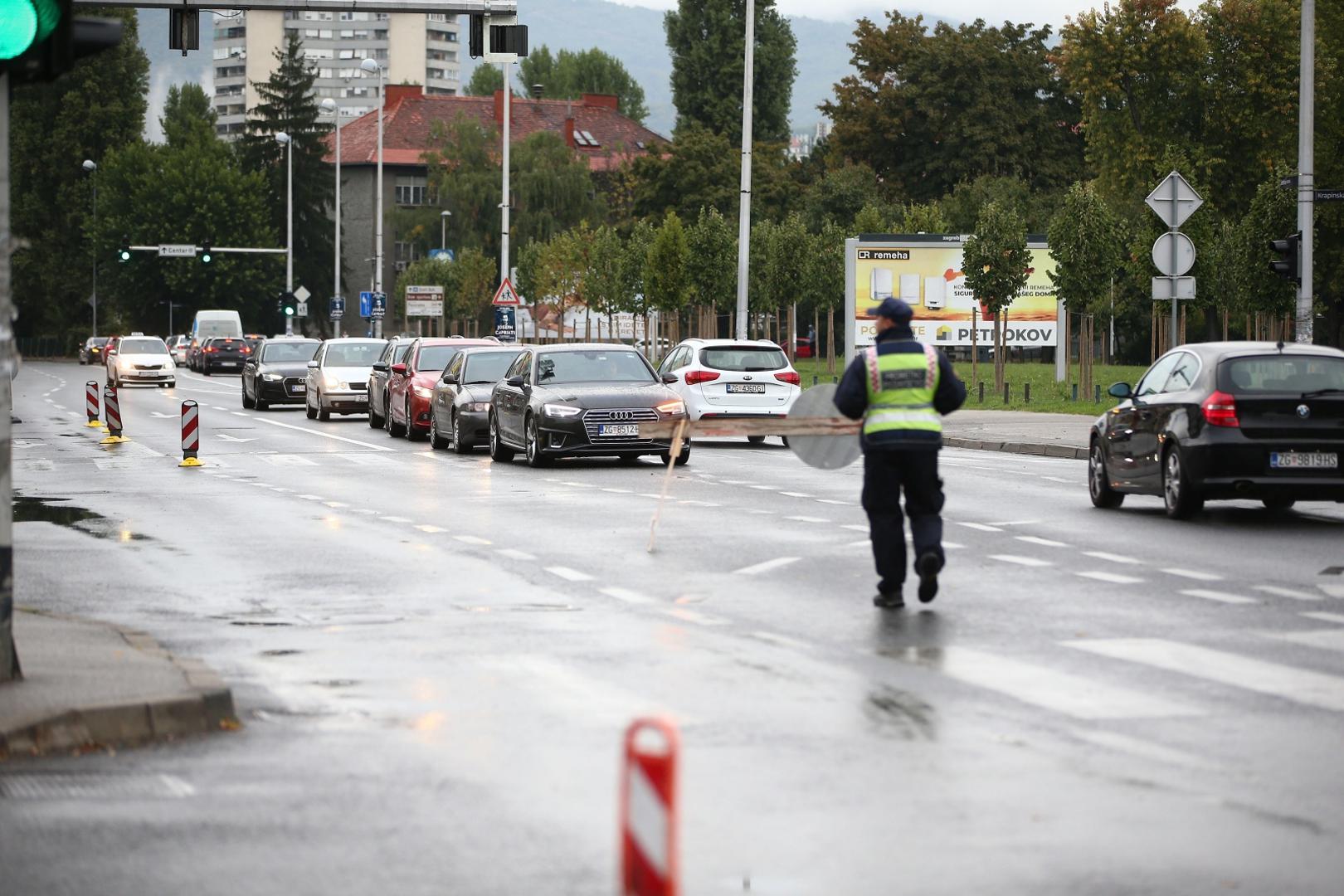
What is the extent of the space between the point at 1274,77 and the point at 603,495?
2156 inches

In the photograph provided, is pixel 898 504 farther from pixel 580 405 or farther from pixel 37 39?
pixel 580 405

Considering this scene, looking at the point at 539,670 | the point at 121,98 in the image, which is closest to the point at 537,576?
the point at 539,670

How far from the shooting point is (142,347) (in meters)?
68.1

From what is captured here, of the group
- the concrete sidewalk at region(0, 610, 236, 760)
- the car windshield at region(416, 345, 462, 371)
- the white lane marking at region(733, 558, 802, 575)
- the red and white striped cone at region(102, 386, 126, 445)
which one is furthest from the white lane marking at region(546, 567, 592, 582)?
the red and white striped cone at region(102, 386, 126, 445)

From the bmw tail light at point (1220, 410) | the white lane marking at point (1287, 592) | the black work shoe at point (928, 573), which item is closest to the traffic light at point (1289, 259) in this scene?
the bmw tail light at point (1220, 410)

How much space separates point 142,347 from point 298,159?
199 ft

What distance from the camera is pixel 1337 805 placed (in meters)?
7.20

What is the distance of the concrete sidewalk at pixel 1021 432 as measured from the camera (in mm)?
31391

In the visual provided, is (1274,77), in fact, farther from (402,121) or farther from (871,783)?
(402,121)

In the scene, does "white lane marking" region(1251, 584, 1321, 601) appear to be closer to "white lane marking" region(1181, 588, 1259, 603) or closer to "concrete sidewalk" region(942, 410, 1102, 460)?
"white lane marking" region(1181, 588, 1259, 603)

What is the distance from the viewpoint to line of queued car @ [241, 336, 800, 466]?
88.5 feet

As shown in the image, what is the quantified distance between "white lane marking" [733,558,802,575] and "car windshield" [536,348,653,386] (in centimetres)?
1267

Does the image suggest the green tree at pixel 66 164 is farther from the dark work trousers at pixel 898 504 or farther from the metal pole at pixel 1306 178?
the dark work trousers at pixel 898 504

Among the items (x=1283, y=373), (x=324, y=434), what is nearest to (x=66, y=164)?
(x=324, y=434)
